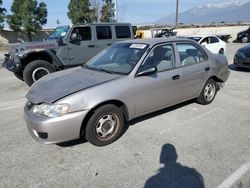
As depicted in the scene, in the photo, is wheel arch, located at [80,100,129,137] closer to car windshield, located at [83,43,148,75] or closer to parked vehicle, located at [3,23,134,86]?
car windshield, located at [83,43,148,75]

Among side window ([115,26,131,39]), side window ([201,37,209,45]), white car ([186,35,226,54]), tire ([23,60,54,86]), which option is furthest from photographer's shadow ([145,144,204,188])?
side window ([201,37,209,45])

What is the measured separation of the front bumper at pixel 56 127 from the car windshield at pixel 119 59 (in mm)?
1163

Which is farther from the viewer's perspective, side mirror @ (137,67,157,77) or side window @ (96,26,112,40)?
side window @ (96,26,112,40)

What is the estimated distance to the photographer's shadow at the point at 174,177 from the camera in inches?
121

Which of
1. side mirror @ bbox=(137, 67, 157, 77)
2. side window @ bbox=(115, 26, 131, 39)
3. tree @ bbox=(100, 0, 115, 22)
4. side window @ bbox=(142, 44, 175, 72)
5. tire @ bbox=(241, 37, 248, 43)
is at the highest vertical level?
tree @ bbox=(100, 0, 115, 22)

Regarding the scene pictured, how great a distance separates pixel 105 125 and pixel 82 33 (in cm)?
545

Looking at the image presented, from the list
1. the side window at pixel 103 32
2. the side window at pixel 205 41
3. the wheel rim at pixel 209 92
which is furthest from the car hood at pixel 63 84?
the side window at pixel 205 41

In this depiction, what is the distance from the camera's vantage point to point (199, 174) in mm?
3242

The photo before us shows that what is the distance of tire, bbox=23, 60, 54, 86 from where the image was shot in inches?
306

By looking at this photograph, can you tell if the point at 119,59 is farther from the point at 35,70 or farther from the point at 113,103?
the point at 35,70

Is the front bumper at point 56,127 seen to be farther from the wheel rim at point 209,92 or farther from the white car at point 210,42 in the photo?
the white car at point 210,42

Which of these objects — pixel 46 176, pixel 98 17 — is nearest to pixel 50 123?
pixel 46 176

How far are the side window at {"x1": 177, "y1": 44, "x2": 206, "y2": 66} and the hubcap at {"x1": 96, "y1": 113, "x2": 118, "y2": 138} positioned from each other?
1878mm

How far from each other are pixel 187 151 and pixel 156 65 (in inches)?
62.9
